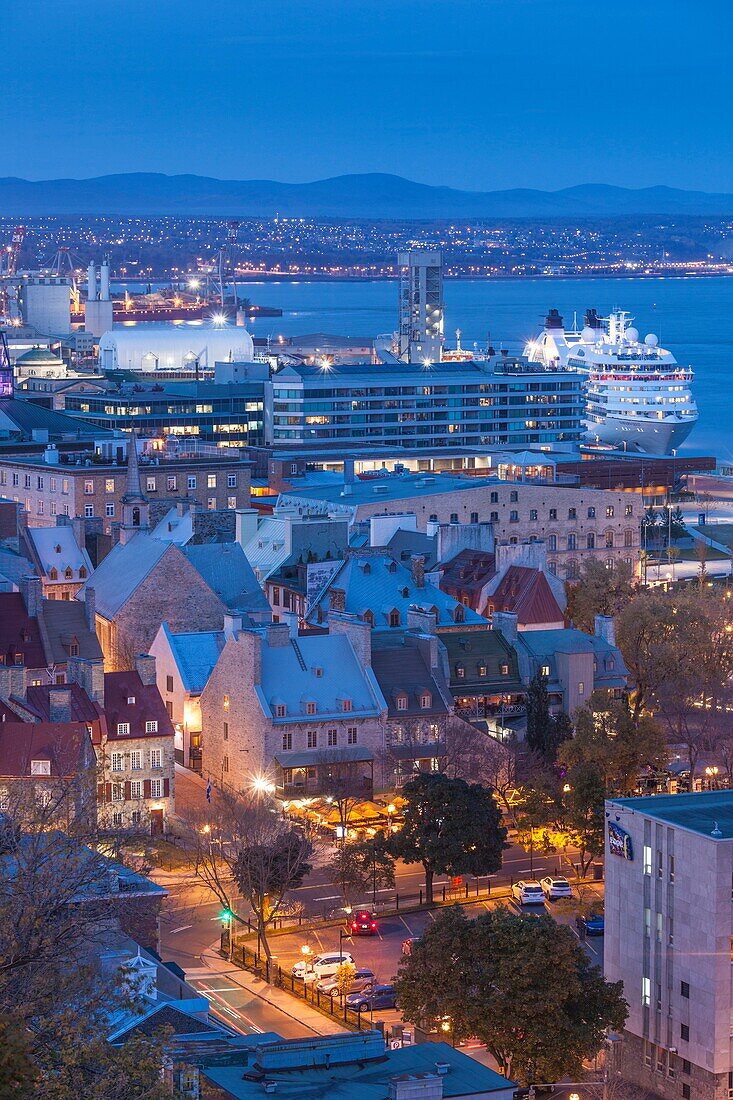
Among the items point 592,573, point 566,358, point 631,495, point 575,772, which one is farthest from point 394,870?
point 566,358

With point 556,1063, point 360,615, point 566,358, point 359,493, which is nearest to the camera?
point 556,1063

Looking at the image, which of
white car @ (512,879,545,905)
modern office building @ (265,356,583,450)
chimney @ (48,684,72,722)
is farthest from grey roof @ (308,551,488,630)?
modern office building @ (265,356,583,450)

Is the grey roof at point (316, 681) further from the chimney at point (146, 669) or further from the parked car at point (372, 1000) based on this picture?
the parked car at point (372, 1000)

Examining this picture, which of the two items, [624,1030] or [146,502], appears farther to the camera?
[146,502]

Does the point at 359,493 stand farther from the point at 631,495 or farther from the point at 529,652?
the point at 529,652

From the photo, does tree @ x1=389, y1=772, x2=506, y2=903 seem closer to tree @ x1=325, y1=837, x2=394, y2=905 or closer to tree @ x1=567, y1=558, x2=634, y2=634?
tree @ x1=325, y1=837, x2=394, y2=905

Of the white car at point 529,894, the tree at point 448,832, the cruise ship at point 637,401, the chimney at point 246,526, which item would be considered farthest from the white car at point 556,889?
the cruise ship at point 637,401
